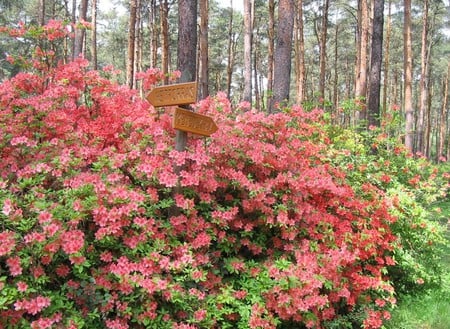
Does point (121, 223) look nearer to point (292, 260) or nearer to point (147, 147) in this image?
point (147, 147)

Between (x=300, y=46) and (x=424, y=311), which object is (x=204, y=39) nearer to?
(x=300, y=46)

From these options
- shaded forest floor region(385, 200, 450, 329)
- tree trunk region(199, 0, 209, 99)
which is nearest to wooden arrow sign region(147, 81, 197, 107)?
shaded forest floor region(385, 200, 450, 329)

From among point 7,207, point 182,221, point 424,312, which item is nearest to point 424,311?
point 424,312

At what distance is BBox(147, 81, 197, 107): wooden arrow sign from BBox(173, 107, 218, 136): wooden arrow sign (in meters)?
0.10

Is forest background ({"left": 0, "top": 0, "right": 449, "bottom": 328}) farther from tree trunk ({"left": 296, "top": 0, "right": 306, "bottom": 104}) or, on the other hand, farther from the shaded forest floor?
tree trunk ({"left": 296, "top": 0, "right": 306, "bottom": 104})

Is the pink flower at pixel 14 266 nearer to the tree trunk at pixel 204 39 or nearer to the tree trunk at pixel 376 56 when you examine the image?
the tree trunk at pixel 376 56

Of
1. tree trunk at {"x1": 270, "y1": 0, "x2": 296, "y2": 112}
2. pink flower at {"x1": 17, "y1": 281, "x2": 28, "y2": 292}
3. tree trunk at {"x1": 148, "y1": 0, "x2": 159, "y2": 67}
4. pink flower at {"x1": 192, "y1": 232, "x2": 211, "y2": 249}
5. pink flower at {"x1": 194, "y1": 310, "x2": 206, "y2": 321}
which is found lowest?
pink flower at {"x1": 194, "y1": 310, "x2": 206, "y2": 321}

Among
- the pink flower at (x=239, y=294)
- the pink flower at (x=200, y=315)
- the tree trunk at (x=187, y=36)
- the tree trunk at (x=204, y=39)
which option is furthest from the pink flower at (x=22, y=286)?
the tree trunk at (x=204, y=39)

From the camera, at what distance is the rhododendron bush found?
2445 mm

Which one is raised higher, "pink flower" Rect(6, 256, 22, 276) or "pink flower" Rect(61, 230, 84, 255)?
"pink flower" Rect(61, 230, 84, 255)

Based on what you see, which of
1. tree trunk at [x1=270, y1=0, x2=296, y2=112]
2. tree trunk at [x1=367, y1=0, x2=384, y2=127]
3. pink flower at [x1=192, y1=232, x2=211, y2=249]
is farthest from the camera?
tree trunk at [x1=367, y1=0, x2=384, y2=127]

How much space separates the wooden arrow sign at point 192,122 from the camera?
299 cm

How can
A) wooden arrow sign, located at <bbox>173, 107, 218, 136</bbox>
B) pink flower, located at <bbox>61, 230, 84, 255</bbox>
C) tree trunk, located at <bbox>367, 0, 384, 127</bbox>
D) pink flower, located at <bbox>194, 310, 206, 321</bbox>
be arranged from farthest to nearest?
tree trunk, located at <bbox>367, 0, 384, 127</bbox>
wooden arrow sign, located at <bbox>173, 107, 218, 136</bbox>
pink flower, located at <bbox>194, 310, 206, 321</bbox>
pink flower, located at <bbox>61, 230, 84, 255</bbox>

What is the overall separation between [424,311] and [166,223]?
2.68 metres
